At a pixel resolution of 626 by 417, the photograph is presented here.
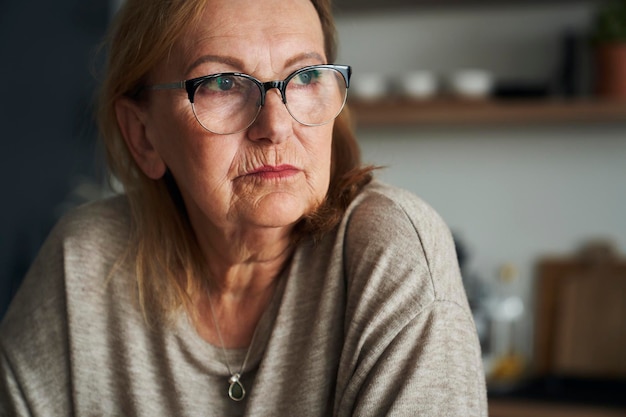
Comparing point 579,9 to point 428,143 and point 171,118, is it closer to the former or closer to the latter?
point 428,143

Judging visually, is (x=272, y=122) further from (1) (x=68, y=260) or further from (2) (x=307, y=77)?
(1) (x=68, y=260)

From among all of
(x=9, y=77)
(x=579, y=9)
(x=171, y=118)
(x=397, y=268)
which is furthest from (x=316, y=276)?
(x=579, y=9)

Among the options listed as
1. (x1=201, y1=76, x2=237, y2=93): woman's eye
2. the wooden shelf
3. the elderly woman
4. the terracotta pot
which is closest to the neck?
the elderly woman

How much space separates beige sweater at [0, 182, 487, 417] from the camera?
3.47ft

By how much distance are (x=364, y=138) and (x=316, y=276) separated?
197 cm

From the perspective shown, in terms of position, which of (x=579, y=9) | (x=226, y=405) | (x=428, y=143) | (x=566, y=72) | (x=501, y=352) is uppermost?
(x=579, y=9)

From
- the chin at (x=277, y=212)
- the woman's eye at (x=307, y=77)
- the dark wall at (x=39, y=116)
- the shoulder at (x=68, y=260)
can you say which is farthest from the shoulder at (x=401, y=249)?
the dark wall at (x=39, y=116)

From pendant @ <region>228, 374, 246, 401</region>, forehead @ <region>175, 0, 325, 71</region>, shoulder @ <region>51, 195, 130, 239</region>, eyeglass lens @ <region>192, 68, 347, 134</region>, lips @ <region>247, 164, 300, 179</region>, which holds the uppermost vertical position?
forehead @ <region>175, 0, 325, 71</region>

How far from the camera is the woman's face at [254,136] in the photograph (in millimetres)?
1162

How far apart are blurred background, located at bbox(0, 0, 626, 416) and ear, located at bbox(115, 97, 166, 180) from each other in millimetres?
1487

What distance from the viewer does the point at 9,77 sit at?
269 centimetres

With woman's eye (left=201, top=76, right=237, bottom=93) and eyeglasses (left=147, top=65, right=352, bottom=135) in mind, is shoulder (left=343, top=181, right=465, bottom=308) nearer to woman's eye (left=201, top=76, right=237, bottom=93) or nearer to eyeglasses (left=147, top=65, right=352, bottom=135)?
eyeglasses (left=147, top=65, right=352, bottom=135)

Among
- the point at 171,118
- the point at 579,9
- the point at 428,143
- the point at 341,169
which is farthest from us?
the point at 428,143

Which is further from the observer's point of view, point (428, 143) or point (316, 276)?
point (428, 143)
